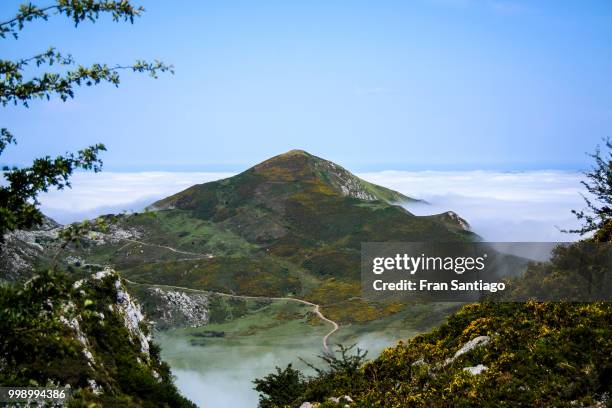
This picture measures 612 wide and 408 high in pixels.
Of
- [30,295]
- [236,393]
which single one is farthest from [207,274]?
[30,295]

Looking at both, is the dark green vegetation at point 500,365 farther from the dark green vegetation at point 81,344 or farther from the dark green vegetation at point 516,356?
the dark green vegetation at point 81,344

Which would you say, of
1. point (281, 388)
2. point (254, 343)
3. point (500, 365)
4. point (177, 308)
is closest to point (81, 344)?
point (281, 388)

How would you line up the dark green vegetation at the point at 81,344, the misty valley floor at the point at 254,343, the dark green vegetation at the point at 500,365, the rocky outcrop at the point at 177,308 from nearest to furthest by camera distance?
the dark green vegetation at the point at 81,344 < the dark green vegetation at the point at 500,365 < the misty valley floor at the point at 254,343 < the rocky outcrop at the point at 177,308

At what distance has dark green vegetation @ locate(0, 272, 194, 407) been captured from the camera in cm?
1015

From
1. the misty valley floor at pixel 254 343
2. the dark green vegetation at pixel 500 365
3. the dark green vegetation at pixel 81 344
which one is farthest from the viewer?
the misty valley floor at pixel 254 343

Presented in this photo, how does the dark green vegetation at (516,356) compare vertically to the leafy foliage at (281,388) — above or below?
above

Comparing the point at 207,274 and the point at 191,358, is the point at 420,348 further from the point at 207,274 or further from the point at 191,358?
the point at 207,274

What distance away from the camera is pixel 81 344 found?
26547mm

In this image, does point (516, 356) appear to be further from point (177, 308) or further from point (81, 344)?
point (177, 308)

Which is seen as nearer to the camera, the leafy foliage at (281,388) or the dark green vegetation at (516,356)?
the dark green vegetation at (516,356)

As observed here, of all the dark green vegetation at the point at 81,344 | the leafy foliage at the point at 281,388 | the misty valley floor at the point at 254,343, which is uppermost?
the dark green vegetation at the point at 81,344

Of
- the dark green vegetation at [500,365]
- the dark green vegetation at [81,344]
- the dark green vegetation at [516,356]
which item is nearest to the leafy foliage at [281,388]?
the dark green vegetation at [81,344]

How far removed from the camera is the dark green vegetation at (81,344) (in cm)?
1015

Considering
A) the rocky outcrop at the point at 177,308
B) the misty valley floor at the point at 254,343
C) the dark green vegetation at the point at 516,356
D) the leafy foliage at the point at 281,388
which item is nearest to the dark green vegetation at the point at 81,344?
the leafy foliage at the point at 281,388
